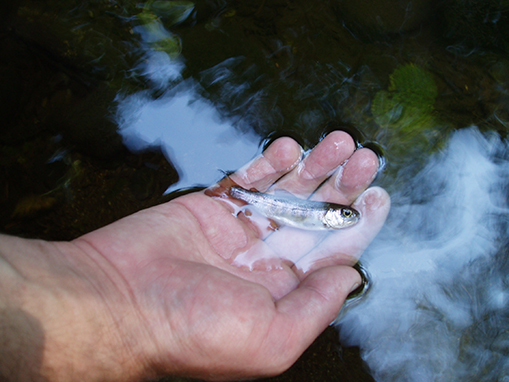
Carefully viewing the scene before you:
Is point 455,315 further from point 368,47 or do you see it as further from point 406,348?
point 368,47

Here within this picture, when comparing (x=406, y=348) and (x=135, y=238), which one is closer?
(x=135, y=238)

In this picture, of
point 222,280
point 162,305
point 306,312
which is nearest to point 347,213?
point 306,312

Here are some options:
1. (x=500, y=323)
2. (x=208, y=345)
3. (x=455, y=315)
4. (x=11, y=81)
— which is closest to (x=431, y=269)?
(x=455, y=315)

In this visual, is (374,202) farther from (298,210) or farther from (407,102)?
(407,102)

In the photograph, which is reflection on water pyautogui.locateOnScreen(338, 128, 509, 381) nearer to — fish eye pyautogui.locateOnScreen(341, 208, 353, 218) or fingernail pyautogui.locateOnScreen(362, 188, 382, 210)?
fingernail pyautogui.locateOnScreen(362, 188, 382, 210)

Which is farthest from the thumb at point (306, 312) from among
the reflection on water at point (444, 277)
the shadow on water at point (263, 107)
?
the shadow on water at point (263, 107)

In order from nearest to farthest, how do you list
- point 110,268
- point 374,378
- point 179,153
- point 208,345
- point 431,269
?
point 208,345 < point 110,268 < point 374,378 < point 431,269 < point 179,153
